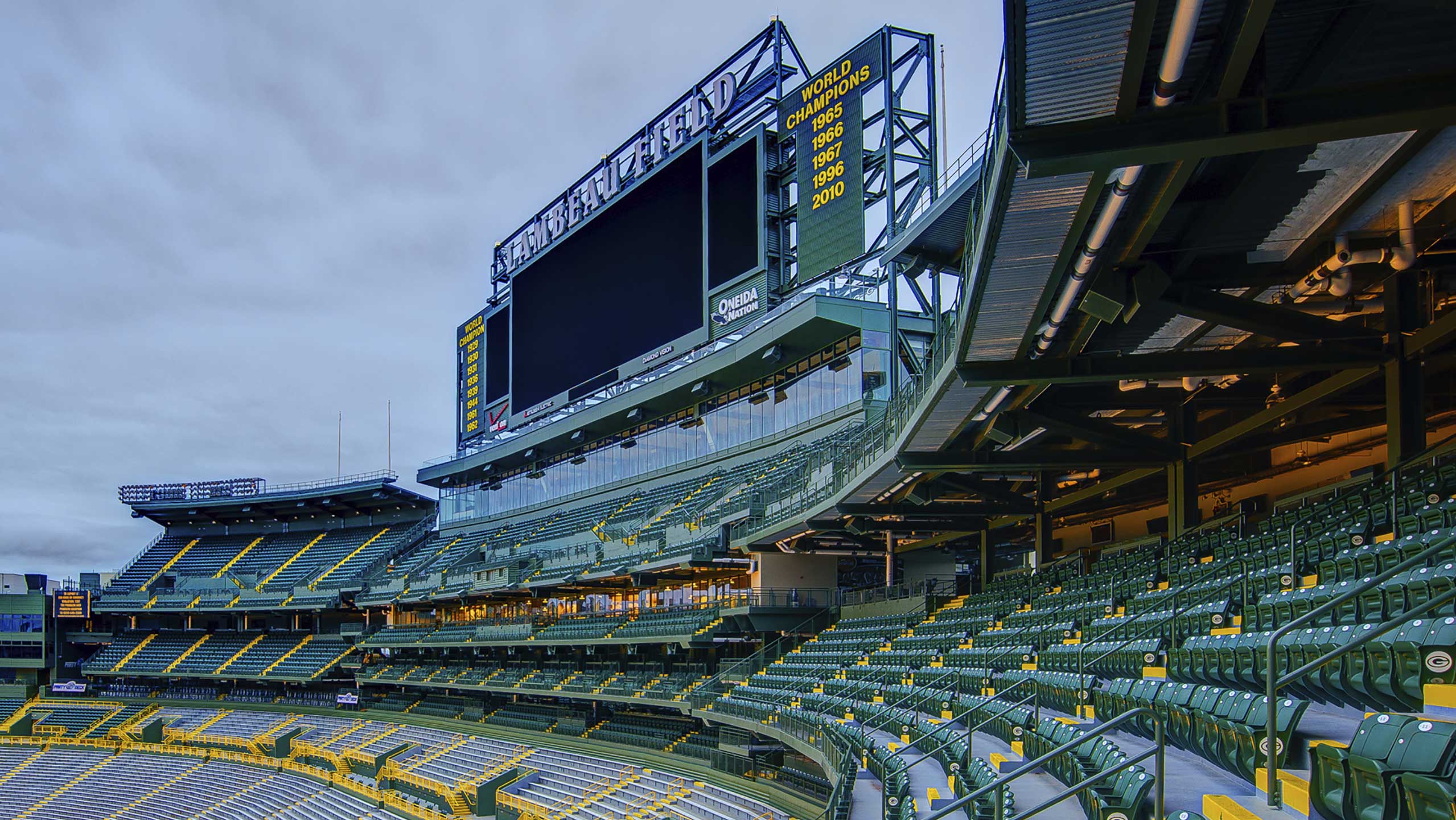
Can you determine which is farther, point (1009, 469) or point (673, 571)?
point (673, 571)

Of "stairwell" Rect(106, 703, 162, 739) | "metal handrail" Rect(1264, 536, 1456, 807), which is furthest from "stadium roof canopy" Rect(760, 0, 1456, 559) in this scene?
"stairwell" Rect(106, 703, 162, 739)

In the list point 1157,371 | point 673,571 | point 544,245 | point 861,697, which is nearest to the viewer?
point 1157,371

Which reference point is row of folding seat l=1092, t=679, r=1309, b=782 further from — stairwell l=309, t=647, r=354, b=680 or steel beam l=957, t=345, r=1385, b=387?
stairwell l=309, t=647, r=354, b=680

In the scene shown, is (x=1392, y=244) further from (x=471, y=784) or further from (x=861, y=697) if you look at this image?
(x=471, y=784)

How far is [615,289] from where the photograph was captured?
1628 inches

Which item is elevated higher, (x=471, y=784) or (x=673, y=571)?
(x=673, y=571)

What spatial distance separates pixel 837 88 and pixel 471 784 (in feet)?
73.2

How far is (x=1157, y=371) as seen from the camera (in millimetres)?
13016

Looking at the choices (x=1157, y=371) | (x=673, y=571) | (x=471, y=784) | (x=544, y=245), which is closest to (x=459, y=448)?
(x=544, y=245)

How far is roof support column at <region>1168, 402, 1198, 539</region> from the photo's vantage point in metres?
18.7

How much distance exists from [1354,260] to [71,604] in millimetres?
66128

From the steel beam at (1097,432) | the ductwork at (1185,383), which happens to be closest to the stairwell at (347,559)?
the steel beam at (1097,432)

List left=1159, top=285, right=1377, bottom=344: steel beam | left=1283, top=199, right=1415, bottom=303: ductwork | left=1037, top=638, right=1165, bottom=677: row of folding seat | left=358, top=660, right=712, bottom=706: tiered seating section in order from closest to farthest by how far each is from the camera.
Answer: left=1283, top=199, right=1415, bottom=303: ductwork
left=1159, top=285, right=1377, bottom=344: steel beam
left=1037, top=638, right=1165, bottom=677: row of folding seat
left=358, top=660, right=712, bottom=706: tiered seating section

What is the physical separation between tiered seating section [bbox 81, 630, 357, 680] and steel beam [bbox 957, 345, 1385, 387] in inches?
1844
